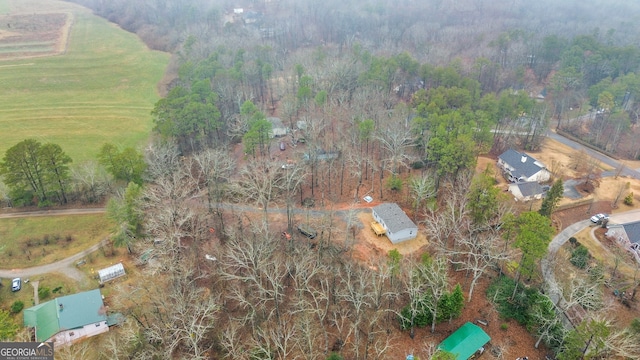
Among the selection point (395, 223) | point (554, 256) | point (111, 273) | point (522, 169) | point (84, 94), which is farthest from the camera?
point (84, 94)

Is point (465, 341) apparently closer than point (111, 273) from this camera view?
Yes

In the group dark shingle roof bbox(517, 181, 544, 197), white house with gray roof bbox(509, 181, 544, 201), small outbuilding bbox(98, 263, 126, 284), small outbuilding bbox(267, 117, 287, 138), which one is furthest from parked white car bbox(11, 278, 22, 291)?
dark shingle roof bbox(517, 181, 544, 197)

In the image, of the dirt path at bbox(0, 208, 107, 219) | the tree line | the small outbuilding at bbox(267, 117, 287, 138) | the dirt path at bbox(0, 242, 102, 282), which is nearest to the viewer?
the dirt path at bbox(0, 242, 102, 282)

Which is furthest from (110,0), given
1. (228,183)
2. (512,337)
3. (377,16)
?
(512,337)

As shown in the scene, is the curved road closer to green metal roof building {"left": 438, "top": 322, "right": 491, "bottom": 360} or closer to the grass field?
green metal roof building {"left": 438, "top": 322, "right": 491, "bottom": 360}

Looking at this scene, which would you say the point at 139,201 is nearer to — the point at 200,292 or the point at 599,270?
the point at 200,292

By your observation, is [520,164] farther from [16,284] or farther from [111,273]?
[16,284]

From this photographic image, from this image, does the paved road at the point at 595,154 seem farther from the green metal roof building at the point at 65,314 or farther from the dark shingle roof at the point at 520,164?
the green metal roof building at the point at 65,314

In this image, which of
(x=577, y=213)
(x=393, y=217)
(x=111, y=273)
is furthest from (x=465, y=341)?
(x=111, y=273)
